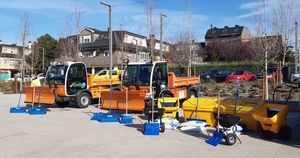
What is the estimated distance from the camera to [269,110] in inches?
390

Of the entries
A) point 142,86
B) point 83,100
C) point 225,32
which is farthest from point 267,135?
point 225,32

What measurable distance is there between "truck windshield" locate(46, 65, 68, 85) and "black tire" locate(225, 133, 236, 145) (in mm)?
10256

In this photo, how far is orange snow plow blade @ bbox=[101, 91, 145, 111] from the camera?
45.9 ft

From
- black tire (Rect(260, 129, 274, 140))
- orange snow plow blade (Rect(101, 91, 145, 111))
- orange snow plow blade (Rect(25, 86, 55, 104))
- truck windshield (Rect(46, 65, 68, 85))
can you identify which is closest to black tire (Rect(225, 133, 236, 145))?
black tire (Rect(260, 129, 274, 140))

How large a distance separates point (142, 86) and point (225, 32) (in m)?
68.4

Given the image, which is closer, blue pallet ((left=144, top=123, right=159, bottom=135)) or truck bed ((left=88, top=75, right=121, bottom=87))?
blue pallet ((left=144, top=123, right=159, bottom=135))

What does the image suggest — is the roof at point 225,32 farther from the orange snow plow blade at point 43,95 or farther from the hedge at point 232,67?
→ the orange snow plow blade at point 43,95

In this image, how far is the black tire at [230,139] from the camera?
28.3ft

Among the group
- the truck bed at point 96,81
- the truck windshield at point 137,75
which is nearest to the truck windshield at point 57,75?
the truck bed at point 96,81

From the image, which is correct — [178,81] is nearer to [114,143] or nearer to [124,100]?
[124,100]

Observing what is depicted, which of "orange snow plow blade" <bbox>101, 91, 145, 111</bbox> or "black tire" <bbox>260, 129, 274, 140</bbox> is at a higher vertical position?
"orange snow plow blade" <bbox>101, 91, 145, 111</bbox>

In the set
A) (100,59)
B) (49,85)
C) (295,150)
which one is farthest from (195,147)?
(100,59)

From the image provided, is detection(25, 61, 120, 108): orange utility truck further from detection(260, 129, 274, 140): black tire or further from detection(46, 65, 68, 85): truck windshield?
detection(260, 129, 274, 140): black tire

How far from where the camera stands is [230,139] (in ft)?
28.5
